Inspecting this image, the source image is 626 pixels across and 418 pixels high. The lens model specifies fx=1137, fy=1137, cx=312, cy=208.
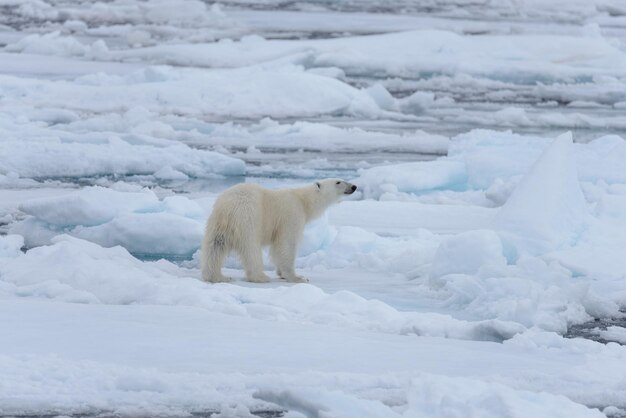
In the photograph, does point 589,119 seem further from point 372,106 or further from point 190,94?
point 190,94

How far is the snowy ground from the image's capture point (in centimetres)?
328

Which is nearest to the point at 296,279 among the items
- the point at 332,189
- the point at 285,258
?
the point at 285,258

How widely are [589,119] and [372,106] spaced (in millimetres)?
2405

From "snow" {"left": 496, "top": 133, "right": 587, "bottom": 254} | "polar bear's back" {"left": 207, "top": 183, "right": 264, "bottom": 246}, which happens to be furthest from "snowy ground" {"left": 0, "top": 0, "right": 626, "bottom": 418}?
"polar bear's back" {"left": 207, "top": 183, "right": 264, "bottom": 246}

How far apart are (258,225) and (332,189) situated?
2.07 ft

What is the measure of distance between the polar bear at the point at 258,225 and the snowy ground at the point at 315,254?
0.40 feet

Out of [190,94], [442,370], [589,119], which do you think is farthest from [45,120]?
[442,370]

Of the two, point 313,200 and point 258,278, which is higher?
point 313,200

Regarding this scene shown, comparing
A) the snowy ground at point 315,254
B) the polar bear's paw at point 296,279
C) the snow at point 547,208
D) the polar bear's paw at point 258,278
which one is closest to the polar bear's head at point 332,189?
the snowy ground at point 315,254

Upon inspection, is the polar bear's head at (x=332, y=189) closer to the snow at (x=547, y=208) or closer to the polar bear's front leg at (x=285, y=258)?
the polar bear's front leg at (x=285, y=258)

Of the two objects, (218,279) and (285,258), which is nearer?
(218,279)

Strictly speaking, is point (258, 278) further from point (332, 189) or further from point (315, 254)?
point (315, 254)

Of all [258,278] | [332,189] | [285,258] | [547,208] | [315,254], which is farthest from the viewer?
[315,254]

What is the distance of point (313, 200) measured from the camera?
5.60 m
